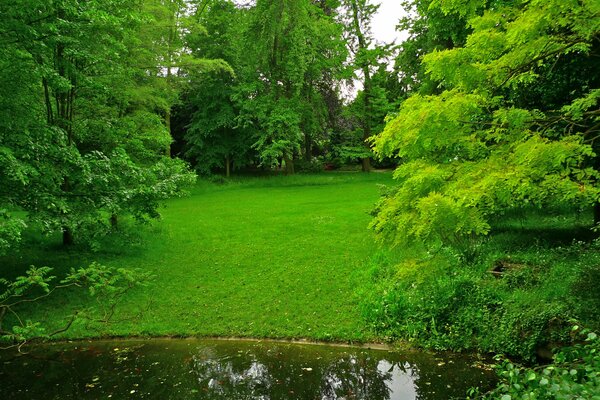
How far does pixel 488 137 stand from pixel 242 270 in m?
8.21

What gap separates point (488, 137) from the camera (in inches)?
199

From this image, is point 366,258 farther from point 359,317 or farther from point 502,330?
point 502,330

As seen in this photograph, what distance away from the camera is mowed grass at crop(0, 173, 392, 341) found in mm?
9062

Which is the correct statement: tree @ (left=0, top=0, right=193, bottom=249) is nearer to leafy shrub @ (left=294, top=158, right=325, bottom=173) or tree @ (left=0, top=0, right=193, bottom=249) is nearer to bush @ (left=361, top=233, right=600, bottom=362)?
bush @ (left=361, top=233, right=600, bottom=362)

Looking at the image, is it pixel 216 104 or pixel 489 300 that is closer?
pixel 489 300

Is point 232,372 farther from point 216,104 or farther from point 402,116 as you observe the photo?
point 216,104

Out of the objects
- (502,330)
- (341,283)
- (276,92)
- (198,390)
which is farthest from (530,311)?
(276,92)

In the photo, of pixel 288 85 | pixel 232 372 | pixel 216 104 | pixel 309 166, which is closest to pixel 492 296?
pixel 232 372

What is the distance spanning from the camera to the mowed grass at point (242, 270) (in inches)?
357

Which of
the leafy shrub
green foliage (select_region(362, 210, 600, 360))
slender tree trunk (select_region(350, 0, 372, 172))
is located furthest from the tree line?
the leafy shrub

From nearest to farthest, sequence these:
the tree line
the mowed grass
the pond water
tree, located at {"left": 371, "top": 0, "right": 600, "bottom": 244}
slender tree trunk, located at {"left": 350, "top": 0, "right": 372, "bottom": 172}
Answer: tree, located at {"left": 371, "top": 0, "right": 600, "bottom": 244}, the tree line, the pond water, the mowed grass, slender tree trunk, located at {"left": 350, "top": 0, "right": 372, "bottom": 172}

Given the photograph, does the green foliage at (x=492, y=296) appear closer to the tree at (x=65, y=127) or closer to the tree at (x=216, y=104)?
the tree at (x=65, y=127)

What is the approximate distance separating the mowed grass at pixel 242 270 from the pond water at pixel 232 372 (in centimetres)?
58

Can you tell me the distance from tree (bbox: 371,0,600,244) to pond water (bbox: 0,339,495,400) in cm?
252
